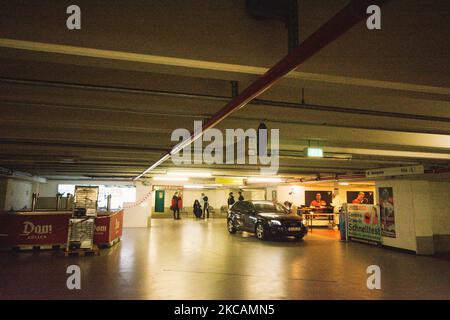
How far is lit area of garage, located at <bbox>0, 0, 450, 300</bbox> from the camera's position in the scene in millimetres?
2494

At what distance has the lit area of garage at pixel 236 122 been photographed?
8.18 ft

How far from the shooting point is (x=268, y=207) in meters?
12.0

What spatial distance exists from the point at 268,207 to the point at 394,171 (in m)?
4.85

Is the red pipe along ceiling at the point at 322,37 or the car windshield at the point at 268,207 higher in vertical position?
the red pipe along ceiling at the point at 322,37

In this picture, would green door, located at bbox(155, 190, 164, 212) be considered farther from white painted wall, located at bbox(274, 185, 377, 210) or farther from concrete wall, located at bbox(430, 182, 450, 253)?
concrete wall, located at bbox(430, 182, 450, 253)

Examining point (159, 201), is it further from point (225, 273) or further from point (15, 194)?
point (225, 273)

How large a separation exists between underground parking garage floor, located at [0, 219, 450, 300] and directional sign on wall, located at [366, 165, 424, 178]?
242cm

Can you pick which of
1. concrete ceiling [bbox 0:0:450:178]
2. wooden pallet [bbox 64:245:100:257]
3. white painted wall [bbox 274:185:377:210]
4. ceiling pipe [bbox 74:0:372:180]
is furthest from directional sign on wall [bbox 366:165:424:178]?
wooden pallet [bbox 64:245:100:257]

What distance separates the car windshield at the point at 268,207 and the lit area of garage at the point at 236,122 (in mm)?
129

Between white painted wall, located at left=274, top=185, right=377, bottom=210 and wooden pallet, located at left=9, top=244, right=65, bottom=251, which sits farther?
white painted wall, located at left=274, top=185, right=377, bottom=210

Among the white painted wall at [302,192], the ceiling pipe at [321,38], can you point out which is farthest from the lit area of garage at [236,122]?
the white painted wall at [302,192]

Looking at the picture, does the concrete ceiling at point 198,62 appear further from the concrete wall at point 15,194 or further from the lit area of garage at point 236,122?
the concrete wall at point 15,194

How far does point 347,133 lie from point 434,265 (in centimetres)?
436
